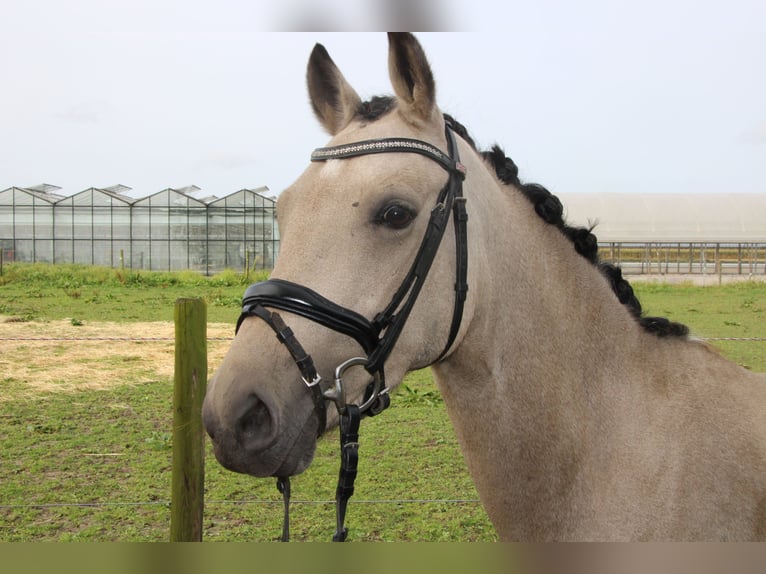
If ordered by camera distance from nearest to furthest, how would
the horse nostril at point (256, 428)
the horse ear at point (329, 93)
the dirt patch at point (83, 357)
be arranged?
the horse nostril at point (256, 428), the horse ear at point (329, 93), the dirt patch at point (83, 357)

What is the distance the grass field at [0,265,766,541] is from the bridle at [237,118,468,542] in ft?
0.68

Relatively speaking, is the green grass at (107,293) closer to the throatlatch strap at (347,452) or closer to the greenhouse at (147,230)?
the greenhouse at (147,230)

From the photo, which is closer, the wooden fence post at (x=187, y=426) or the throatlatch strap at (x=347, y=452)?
the throatlatch strap at (x=347, y=452)

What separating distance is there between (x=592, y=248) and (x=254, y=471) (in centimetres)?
169

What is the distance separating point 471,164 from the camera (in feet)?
7.71

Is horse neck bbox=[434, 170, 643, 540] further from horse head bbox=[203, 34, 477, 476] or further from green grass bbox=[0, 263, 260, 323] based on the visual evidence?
green grass bbox=[0, 263, 260, 323]

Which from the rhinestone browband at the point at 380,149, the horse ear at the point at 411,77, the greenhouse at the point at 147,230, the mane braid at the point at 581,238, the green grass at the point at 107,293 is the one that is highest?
the greenhouse at the point at 147,230

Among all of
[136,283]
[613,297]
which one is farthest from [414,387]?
[136,283]

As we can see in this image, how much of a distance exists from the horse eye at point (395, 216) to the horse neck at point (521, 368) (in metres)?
0.33

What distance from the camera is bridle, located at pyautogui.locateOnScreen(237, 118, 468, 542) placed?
1802mm

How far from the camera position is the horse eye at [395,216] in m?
1.94

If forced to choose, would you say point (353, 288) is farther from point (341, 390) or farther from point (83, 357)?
point (83, 357)

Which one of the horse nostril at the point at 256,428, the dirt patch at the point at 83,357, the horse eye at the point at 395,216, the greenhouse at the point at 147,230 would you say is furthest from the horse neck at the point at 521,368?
the greenhouse at the point at 147,230

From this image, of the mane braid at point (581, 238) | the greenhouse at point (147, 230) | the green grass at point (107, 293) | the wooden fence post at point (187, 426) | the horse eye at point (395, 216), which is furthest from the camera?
the greenhouse at point (147, 230)
